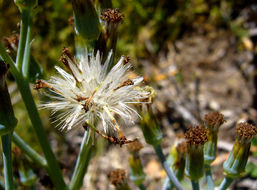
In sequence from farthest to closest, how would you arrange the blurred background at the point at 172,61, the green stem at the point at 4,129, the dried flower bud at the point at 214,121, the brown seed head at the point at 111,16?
the blurred background at the point at 172,61 < the dried flower bud at the point at 214,121 < the brown seed head at the point at 111,16 < the green stem at the point at 4,129

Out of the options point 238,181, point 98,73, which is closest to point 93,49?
point 98,73

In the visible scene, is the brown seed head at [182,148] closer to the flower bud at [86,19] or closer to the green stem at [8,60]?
the flower bud at [86,19]

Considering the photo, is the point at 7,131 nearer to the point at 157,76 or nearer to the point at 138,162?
the point at 138,162

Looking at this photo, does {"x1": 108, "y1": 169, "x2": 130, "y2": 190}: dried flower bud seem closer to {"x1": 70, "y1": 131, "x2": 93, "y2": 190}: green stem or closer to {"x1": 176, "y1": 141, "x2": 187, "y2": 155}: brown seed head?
{"x1": 70, "y1": 131, "x2": 93, "y2": 190}: green stem

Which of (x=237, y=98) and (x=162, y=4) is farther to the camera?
(x=162, y=4)

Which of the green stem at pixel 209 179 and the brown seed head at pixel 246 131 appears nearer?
the brown seed head at pixel 246 131

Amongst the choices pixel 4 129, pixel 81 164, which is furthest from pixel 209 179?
pixel 4 129

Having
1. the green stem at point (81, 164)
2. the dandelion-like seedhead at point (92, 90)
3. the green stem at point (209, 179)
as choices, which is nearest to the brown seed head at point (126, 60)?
the dandelion-like seedhead at point (92, 90)
